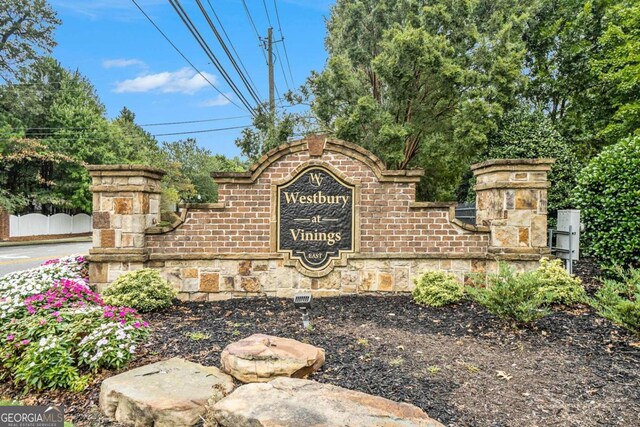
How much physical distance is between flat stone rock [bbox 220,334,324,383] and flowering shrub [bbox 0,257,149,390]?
1009 millimetres

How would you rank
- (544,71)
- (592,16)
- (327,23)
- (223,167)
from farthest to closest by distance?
(223,167) < (327,23) < (544,71) < (592,16)

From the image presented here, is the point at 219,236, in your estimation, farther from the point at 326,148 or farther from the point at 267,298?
the point at 326,148

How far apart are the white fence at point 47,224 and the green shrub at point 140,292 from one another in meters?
20.2

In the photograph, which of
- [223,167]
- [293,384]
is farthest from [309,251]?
[223,167]

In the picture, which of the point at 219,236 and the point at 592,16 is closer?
the point at 219,236

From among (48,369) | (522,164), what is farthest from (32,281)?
(522,164)

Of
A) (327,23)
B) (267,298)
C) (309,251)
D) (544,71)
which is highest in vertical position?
(327,23)

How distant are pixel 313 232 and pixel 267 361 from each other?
9.76 ft

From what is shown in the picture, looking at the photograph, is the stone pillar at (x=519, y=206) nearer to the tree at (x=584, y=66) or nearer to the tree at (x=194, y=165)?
the tree at (x=584, y=66)

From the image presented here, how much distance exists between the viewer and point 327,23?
17938 millimetres

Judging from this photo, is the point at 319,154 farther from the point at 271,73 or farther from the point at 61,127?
the point at 61,127

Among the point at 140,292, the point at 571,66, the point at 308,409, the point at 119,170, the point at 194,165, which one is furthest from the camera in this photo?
the point at 194,165

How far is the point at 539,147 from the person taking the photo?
8.95 meters

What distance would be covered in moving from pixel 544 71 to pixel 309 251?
47.9ft
